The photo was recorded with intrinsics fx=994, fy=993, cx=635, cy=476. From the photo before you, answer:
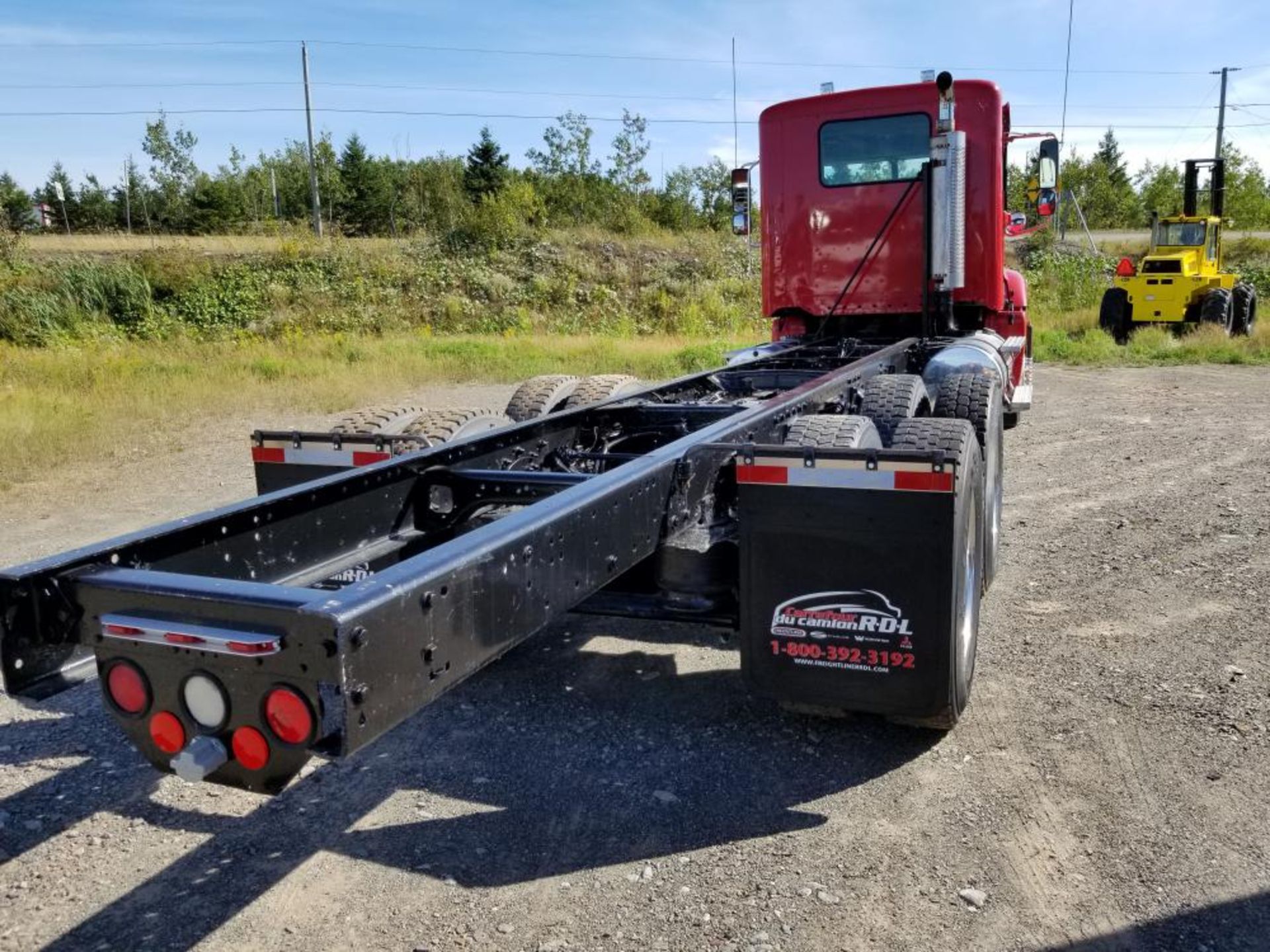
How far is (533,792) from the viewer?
10.6 ft

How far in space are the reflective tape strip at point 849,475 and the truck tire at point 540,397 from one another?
7.93ft

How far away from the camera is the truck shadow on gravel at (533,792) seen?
109 inches

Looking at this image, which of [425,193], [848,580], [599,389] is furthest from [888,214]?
[425,193]

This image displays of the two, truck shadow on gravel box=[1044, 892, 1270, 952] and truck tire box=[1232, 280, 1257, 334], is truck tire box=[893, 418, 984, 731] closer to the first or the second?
truck shadow on gravel box=[1044, 892, 1270, 952]

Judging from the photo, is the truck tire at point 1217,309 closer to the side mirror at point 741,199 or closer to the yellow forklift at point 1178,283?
the yellow forklift at point 1178,283

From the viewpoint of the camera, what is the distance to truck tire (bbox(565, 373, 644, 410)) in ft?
18.7

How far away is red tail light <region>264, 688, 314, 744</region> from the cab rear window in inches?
256

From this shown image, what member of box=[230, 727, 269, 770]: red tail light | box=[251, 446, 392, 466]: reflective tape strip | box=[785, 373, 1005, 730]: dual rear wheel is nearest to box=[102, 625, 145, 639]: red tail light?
box=[230, 727, 269, 770]: red tail light

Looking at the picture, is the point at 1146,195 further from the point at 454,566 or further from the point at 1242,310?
the point at 454,566

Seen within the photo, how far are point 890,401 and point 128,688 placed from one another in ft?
11.8

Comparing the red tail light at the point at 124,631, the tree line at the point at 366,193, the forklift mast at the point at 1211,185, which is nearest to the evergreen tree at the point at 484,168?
the tree line at the point at 366,193

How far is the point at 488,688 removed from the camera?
4.09 m

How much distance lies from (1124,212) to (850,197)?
53.6 metres

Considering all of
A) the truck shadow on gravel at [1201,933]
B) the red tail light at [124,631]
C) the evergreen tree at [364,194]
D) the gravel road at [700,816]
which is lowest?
the truck shadow on gravel at [1201,933]
